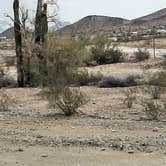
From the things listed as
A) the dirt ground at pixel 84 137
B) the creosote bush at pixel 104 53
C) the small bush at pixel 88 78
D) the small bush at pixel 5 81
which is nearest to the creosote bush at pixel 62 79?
the dirt ground at pixel 84 137

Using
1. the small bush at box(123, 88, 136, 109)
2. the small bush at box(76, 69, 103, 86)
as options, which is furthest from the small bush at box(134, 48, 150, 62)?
the small bush at box(123, 88, 136, 109)

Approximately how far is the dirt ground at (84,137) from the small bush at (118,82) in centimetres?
570

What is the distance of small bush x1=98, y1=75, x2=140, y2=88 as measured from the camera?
24.6m

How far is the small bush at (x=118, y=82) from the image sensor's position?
24.6 meters

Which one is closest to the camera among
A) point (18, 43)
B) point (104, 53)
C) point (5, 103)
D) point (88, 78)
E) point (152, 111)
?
point (152, 111)

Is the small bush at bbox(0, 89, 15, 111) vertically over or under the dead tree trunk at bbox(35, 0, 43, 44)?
under

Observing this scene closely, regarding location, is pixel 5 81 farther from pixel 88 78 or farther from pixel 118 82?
pixel 118 82

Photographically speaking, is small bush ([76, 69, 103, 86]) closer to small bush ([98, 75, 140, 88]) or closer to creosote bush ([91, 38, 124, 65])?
small bush ([98, 75, 140, 88])

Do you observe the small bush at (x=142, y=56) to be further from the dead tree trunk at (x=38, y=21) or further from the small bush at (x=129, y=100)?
the small bush at (x=129, y=100)

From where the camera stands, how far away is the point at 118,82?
970 inches

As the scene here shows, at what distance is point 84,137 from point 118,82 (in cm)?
1192

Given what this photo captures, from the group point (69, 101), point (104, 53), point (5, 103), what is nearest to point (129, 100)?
point (69, 101)

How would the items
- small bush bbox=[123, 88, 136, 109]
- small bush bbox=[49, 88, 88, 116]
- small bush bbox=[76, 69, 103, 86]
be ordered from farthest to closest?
1. small bush bbox=[76, 69, 103, 86]
2. small bush bbox=[123, 88, 136, 109]
3. small bush bbox=[49, 88, 88, 116]

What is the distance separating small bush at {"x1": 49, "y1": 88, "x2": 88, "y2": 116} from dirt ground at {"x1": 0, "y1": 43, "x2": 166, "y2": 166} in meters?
0.24
